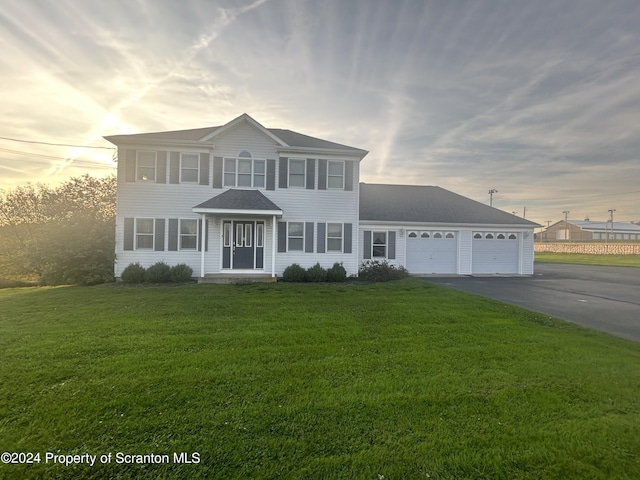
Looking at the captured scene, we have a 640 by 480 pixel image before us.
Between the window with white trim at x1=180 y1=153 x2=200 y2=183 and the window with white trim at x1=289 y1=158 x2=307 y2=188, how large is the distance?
14.0 ft

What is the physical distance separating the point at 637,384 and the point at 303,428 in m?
4.54

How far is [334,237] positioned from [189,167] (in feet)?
24.6

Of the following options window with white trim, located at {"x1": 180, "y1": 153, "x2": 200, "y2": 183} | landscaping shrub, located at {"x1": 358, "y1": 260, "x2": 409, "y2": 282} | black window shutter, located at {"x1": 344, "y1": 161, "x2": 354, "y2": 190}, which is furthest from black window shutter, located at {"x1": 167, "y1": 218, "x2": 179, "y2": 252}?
landscaping shrub, located at {"x1": 358, "y1": 260, "x2": 409, "y2": 282}

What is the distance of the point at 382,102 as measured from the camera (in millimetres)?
14750

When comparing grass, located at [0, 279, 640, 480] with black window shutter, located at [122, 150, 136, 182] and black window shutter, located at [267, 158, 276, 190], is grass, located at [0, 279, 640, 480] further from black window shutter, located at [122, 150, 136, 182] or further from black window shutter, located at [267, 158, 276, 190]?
black window shutter, located at [267, 158, 276, 190]

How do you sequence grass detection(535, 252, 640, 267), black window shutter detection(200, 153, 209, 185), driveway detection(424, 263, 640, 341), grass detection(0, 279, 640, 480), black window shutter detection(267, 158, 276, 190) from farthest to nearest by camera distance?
grass detection(535, 252, 640, 267), black window shutter detection(267, 158, 276, 190), black window shutter detection(200, 153, 209, 185), driveway detection(424, 263, 640, 341), grass detection(0, 279, 640, 480)

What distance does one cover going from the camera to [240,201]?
12.9 m

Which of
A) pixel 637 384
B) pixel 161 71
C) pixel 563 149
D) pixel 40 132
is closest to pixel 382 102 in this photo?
pixel 161 71

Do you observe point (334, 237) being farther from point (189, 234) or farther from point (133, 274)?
point (133, 274)

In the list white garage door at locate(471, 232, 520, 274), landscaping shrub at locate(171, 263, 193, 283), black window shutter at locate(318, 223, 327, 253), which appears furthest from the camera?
white garage door at locate(471, 232, 520, 274)

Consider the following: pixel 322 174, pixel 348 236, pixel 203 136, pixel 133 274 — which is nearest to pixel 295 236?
pixel 348 236

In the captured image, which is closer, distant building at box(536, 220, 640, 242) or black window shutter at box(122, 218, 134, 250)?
black window shutter at box(122, 218, 134, 250)

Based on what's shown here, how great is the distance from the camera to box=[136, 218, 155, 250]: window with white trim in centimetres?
1317

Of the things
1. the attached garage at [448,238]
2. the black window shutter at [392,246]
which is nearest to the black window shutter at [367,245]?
the attached garage at [448,238]
